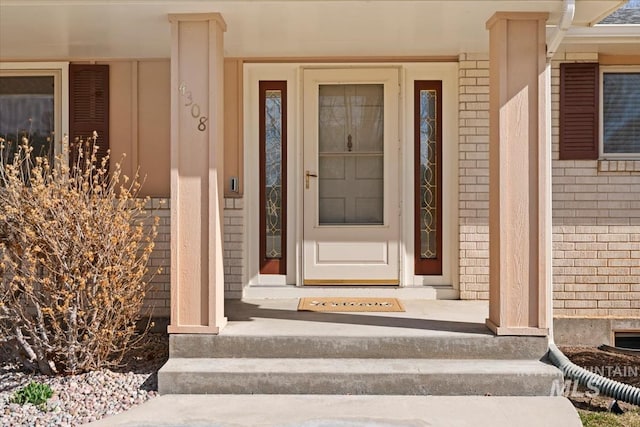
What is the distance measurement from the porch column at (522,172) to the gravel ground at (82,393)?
2552 mm

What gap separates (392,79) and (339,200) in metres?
1.27

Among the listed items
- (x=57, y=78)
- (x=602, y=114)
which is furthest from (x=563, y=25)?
(x=57, y=78)

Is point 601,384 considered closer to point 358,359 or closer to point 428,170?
point 358,359

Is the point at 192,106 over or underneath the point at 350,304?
over

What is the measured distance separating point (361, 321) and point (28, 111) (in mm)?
3870

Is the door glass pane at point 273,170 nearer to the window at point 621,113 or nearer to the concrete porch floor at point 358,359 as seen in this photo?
the concrete porch floor at point 358,359

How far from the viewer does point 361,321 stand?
491 centimetres

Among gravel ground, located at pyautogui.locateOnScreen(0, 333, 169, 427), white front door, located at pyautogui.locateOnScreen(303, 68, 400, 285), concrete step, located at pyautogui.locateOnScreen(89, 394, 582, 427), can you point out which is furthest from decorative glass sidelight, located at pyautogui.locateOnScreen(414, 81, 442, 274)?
gravel ground, located at pyautogui.locateOnScreen(0, 333, 169, 427)

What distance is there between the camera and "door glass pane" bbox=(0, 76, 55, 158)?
612cm

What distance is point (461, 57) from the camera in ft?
19.3

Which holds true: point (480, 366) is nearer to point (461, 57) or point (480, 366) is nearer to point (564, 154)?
point (564, 154)

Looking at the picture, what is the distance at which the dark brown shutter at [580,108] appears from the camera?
5.84 meters

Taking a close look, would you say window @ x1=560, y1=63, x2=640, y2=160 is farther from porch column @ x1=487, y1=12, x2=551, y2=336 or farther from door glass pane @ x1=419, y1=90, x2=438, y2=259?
porch column @ x1=487, y1=12, x2=551, y2=336

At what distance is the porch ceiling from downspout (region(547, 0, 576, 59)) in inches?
2.9
